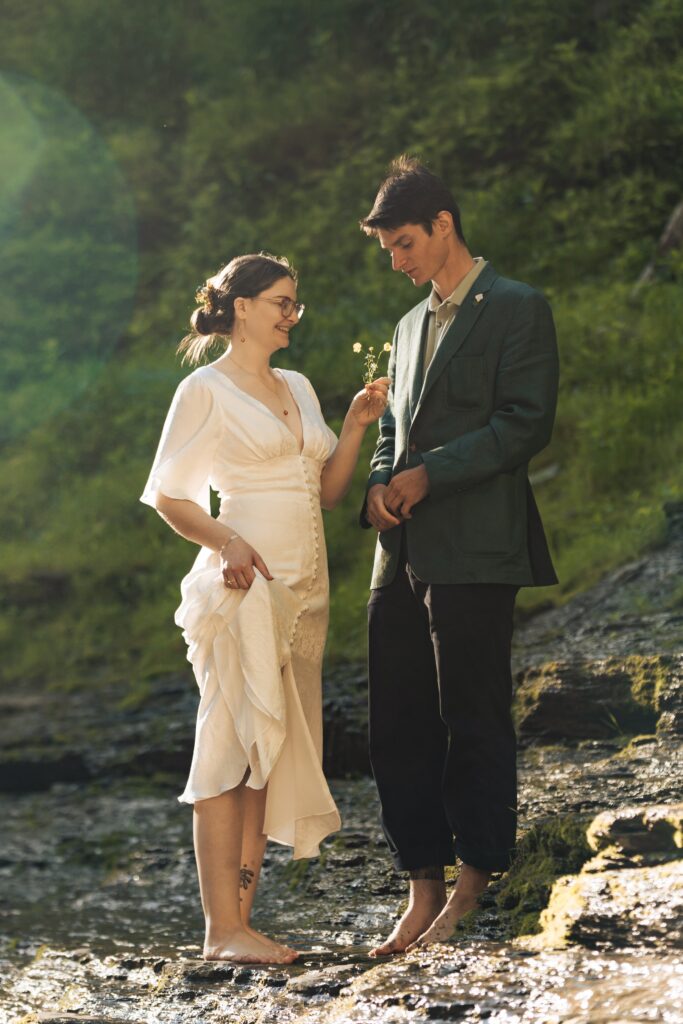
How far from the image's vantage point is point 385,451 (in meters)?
4.20

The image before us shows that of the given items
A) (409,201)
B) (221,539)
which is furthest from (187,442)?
(409,201)

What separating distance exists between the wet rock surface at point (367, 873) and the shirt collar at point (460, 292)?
1.59m

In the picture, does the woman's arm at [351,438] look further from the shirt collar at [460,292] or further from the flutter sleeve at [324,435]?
the shirt collar at [460,292]

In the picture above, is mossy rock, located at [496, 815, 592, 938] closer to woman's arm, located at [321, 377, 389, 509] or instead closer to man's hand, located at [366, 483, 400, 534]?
man's hand, located at [366, 483, 400, 534]

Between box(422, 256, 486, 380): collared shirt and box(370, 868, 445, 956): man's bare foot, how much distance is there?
1.49 metres

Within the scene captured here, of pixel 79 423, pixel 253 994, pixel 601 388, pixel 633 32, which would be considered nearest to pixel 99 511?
pixel 79 423

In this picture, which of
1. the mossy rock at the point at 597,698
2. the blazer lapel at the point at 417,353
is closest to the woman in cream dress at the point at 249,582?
the blazer lapel at the point at 417,353

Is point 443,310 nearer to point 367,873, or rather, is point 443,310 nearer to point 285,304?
point 285,304

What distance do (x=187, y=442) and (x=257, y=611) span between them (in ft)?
1.80

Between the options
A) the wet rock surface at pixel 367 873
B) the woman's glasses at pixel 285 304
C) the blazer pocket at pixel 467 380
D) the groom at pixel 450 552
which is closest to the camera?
the wet rock surface at pixel 367 873

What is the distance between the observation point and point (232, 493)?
13.5 ft

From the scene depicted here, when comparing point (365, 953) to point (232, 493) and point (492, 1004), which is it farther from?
point (232, 493)

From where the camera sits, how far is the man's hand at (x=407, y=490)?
150 inches

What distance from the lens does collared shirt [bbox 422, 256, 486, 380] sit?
13.0ft
